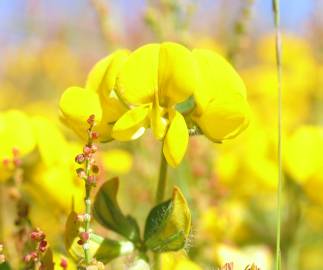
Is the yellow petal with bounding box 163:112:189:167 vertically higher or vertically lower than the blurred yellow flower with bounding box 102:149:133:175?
lower

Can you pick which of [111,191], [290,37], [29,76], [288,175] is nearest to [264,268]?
[288,175]

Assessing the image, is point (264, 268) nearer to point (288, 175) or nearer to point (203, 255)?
point (203, 255)

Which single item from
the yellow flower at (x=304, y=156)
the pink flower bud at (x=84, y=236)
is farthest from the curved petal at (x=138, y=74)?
the yellow flower at (x=304, y=156)

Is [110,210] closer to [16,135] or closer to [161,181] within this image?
[161,181]

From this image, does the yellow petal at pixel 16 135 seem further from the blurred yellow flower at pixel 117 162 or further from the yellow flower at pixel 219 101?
the blurred yellow flower at pixel 117 162

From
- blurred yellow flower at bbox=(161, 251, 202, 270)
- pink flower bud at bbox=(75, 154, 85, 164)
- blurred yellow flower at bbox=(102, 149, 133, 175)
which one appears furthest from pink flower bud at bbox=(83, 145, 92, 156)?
blurred yellow flower at bbox=(102, 149, 133, 175)

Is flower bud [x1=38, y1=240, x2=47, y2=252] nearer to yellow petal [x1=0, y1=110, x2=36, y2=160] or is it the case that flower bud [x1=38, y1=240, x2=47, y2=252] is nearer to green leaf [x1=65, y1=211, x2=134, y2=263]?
green leaf [x1=65, y1=211, x2=134, y2=263]
